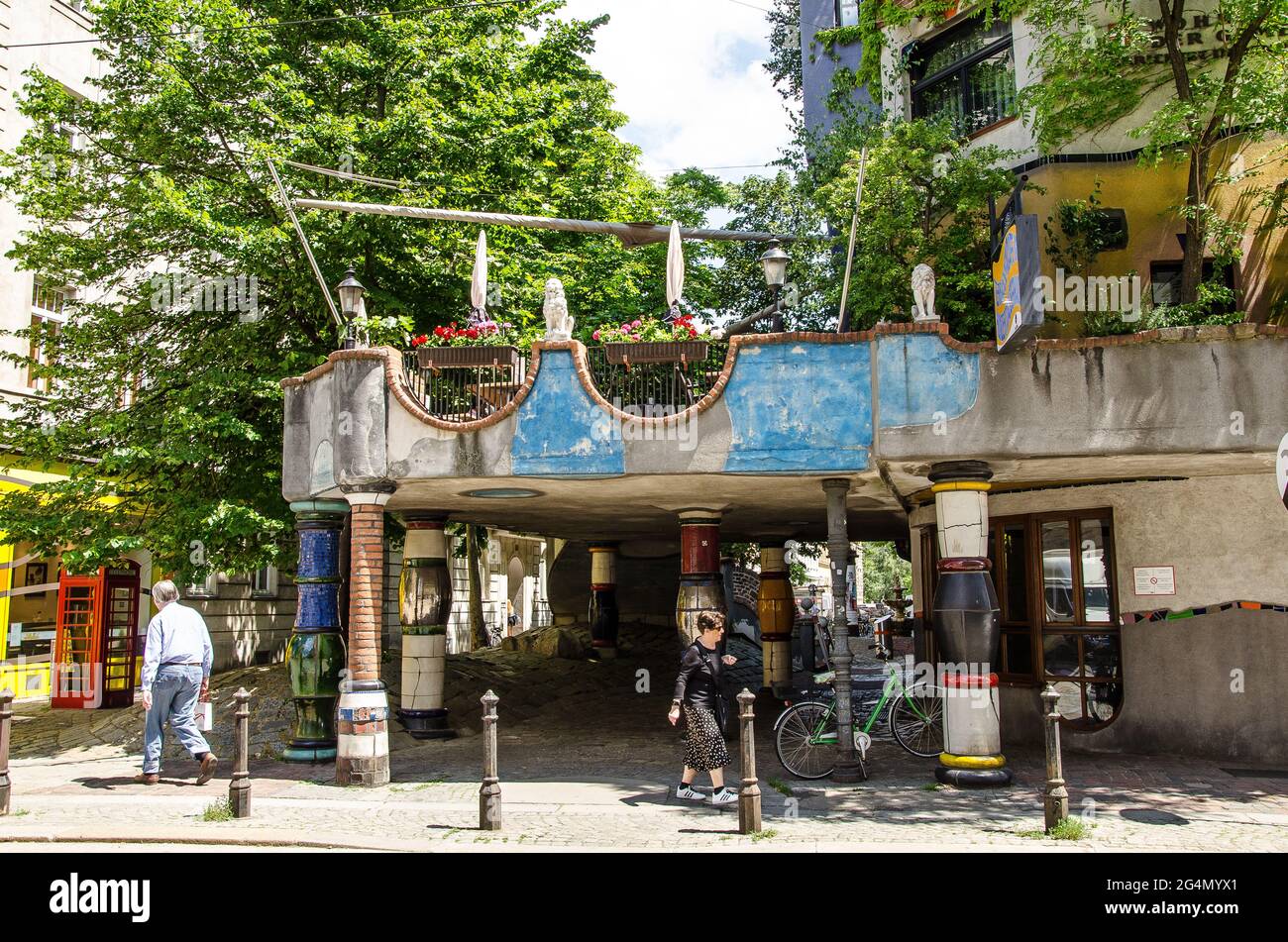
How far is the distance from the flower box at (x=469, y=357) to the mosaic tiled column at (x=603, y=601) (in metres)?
12.6

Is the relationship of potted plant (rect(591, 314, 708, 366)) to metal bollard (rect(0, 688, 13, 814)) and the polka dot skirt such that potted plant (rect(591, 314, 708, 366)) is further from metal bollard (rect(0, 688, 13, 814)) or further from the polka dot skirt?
metal bollard (rect(0, 688, 13, 814))

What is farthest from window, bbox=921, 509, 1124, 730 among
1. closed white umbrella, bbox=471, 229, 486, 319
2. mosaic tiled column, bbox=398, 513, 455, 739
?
mosaic tiled column, bbox=398, 513, 455, 739

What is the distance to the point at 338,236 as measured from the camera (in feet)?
52.0

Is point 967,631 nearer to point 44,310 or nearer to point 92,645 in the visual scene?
point 92,645

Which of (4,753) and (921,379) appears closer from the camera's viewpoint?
(4,753)

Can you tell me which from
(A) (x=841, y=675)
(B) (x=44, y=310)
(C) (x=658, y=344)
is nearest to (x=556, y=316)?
(C) (x=658, y=344)

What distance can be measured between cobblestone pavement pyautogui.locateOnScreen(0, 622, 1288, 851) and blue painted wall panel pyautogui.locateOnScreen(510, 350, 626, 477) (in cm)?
362

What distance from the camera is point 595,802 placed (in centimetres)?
1050

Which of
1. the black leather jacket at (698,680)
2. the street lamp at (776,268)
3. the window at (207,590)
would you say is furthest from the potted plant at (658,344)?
the window at (207,590)

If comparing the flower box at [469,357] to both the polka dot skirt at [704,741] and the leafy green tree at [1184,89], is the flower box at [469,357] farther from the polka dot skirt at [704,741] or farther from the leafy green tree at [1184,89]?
the leafy green tree at [1184,89]

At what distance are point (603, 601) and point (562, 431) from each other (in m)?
13.2

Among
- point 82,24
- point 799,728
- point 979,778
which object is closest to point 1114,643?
point 979,778

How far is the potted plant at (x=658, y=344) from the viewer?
11773 millimetres

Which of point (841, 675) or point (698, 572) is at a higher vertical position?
point (698, 572)
